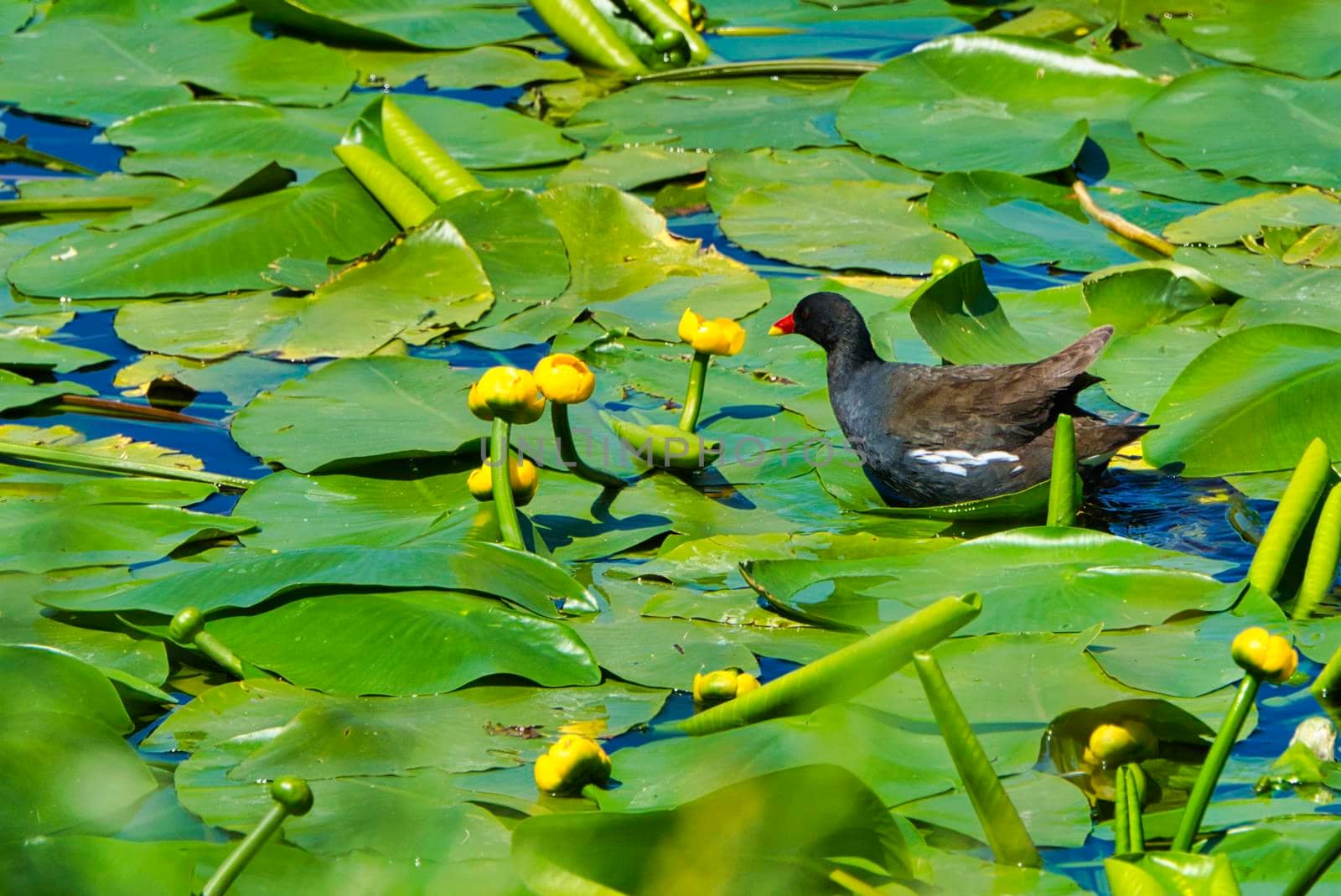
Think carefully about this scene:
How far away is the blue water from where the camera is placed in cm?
250

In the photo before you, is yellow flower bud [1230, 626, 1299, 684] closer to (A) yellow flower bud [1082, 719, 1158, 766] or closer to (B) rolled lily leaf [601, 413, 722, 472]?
(A) yellow flower bud [1082, 719, 1158, 766]

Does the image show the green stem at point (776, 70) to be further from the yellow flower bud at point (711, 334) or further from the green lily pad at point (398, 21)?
the yellow flower bud at point (711, 334)

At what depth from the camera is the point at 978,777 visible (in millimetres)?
1864

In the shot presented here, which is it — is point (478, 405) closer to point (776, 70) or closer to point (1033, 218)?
point (1033, 218)

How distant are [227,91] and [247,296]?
1470 millimetres

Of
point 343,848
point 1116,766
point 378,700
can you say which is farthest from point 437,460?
point 1116,766

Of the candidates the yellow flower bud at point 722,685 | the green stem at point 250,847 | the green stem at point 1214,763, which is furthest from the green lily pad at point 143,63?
the green stem at point 1214,763

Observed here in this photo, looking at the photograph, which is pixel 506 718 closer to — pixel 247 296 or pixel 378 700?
pixel 378 700

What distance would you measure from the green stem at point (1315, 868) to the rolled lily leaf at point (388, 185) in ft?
10.5

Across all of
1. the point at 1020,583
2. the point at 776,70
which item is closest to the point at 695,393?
the point at 1020,583

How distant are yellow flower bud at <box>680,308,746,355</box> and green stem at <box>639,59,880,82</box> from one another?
2.28 meters

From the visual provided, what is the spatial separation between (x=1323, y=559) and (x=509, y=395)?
1.43 meters

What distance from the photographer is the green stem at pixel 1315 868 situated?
1.70 m

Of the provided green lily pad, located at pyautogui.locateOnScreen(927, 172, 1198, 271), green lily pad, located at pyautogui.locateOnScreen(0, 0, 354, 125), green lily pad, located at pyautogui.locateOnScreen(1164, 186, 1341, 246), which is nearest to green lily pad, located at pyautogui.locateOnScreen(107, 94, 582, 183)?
green lily pad, located at pyautogui.locateOnScreen(0, 0, 354, 125)
